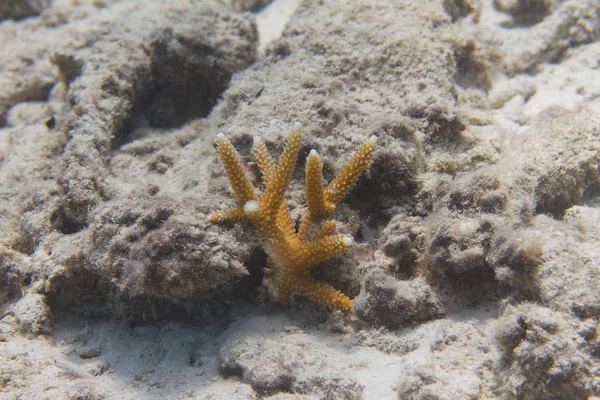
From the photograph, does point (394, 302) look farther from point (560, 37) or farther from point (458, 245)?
point (560, 37)

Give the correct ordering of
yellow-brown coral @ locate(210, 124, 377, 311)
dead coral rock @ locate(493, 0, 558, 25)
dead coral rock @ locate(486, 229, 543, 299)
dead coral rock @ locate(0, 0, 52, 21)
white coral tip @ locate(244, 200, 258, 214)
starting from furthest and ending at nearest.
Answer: dead coral rock @ locate(0, 0, 52, 21) → dead coral rock @ locate(493, 0, 558, 25) → yellow-brown coral @ locate(210, 124, 377, 311) → white coral tip @ locate(244, 200, 258, 214) → dead coral rock @ locate(486, 229, 543, 299)

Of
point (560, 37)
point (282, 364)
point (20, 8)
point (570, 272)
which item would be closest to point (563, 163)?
point (570, 272)

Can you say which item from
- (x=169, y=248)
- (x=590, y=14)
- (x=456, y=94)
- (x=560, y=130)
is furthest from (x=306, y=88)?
(x=590, y=14)

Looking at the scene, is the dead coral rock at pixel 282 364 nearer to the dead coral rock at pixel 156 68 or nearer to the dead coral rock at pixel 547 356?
the dead coral rock at pixel 547 356

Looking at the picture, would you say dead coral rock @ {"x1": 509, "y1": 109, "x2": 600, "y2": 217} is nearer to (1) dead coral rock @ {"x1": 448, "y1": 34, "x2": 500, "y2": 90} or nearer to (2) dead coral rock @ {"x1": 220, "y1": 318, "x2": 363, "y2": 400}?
(1) dead coral rock @ {"x1": 448, "y1": 34, "x2": 500, "y2": 90}

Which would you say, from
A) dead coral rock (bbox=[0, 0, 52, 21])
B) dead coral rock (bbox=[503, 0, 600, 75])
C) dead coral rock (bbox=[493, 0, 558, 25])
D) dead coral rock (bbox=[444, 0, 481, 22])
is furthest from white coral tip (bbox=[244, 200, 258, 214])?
dead coral rock (bbox=[0, 0, 52, 21])

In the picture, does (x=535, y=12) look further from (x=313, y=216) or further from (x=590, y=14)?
(x=313, y=216)
